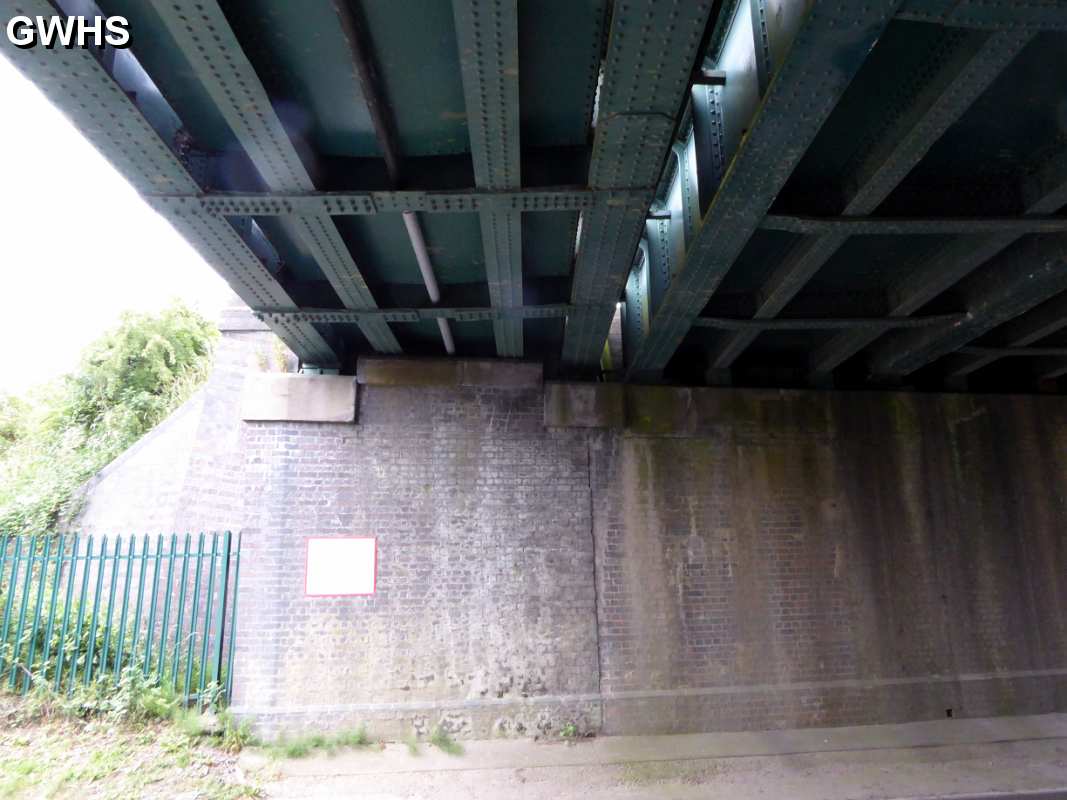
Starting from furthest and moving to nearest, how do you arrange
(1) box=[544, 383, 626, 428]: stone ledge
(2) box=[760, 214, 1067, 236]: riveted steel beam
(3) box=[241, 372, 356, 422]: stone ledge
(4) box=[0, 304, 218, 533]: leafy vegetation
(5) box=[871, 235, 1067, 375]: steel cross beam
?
(4) box=[0, 304, 218, 533]: leafy vegetation < (1) box=[544, 383, 626, 428]: stone ledge < (3) box=[241, 372, 356, 422]: stone ledge < (5) box=[871, 235, 1067, 375]: steel cross beam < (2) box=[760, 214, 1067, 236]: riveted steel beam

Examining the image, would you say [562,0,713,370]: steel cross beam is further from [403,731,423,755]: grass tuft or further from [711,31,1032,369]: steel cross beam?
[403,731,423,755]: grass tuft

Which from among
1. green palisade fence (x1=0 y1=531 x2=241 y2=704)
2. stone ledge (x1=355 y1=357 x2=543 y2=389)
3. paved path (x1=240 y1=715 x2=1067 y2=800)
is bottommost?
paved path (x1=240 y1=715 x2=1067 y2=800)

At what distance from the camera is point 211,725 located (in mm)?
7344

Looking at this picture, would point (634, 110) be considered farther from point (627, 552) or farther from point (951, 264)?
point (627, 552)

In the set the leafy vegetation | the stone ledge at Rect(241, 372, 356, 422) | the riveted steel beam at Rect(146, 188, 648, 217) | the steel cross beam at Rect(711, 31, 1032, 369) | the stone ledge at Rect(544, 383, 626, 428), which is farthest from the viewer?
the leafy vegetation

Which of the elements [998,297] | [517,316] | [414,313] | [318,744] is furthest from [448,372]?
[998,297]

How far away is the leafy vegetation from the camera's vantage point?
10531mm

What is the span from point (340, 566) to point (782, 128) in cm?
692

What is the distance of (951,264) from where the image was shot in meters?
6.60

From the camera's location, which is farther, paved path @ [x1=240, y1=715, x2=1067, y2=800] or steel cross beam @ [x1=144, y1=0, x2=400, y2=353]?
paved path @ [x1=240, y1=715, x2=1067, y2=800]

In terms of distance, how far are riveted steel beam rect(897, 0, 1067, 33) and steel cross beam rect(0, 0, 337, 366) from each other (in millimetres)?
4481

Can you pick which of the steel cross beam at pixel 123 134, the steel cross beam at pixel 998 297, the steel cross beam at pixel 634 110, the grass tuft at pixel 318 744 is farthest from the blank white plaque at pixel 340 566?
the steel cross beam at pixel 998 297

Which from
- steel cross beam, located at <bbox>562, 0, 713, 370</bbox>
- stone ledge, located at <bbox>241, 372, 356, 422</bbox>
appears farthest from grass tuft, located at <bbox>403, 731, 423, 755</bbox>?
steel cross beam, located at <bbox>562, 0, 713, 370</bbox>

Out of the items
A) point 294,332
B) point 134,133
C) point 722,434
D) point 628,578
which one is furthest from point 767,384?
point 134,133
